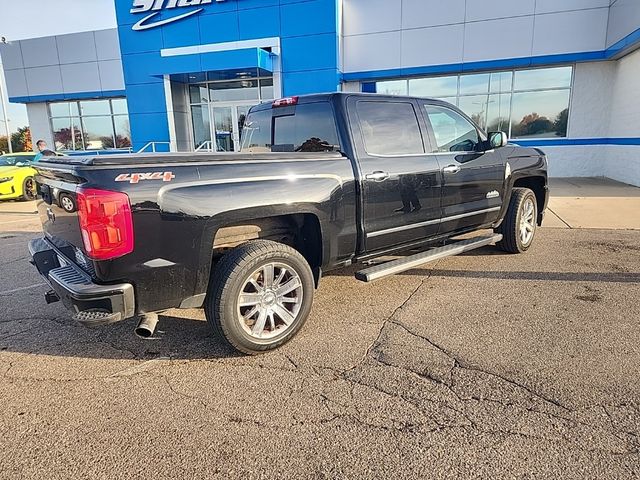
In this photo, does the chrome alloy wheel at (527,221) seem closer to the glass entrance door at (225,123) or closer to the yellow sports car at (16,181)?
the yellow sports car at (16,181)

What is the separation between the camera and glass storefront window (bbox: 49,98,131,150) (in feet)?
72.8

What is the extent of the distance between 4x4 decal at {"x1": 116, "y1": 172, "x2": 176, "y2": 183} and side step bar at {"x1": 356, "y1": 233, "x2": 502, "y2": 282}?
1866 mm

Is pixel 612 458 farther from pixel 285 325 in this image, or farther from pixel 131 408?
pixel 131 408

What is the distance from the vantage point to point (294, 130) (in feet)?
14.8

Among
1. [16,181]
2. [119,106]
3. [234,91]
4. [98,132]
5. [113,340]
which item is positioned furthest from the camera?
[98,132]

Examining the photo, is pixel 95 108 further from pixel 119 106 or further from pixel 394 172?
pixel 394 172

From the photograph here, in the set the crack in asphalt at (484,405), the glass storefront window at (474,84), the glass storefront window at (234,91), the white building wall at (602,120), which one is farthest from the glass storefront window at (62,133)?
the crack in asphalt at (484,405)

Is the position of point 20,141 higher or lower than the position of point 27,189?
higher

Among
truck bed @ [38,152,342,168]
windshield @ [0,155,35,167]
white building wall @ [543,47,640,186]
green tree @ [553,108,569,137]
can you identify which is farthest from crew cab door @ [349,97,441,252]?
green tree @ [553,108,569,137]

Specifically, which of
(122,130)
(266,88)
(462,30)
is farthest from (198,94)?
(462,30)

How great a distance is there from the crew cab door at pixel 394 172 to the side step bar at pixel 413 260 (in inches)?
7.4

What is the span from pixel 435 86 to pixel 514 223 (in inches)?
487

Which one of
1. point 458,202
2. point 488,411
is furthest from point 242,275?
point 458,202

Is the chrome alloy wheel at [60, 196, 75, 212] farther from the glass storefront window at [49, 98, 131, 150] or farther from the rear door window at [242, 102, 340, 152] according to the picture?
the glass storefront window at [49, 98, 131, 150]
